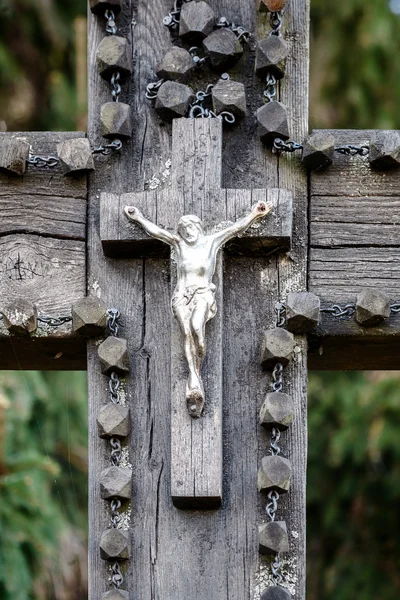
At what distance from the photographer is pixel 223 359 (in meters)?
3.21

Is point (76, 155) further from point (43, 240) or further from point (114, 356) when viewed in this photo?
point (114, 356)

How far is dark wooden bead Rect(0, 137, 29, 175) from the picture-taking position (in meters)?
3.37

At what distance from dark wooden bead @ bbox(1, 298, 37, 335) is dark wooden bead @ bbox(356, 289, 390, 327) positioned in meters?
0.75

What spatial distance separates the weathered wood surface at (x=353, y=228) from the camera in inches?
130

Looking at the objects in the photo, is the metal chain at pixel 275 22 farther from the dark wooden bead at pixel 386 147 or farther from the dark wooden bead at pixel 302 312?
the dark wooden bead at pixel 302 312

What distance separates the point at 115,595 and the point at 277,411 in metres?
0.53

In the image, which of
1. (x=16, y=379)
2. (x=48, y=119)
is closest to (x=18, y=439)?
(x=16, y=379)

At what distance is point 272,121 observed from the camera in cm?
333

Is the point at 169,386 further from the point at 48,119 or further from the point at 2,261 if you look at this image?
the point at 48,119

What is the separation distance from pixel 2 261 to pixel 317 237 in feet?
2.44

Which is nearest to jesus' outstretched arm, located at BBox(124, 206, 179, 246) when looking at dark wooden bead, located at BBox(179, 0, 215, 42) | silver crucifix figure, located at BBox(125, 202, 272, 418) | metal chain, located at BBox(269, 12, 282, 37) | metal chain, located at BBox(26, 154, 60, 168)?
silver crucifix figure, located at BBox(125, 202, 272, 418)

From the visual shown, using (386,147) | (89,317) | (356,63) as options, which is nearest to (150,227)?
(89,317)

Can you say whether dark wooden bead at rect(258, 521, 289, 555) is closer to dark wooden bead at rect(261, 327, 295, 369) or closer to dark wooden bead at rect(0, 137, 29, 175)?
dark wooden bead at rect(261, 327, 295, 369)

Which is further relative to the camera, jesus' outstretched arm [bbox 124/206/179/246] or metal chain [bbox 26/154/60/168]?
metal chain [bbox 26/154/60/168]
